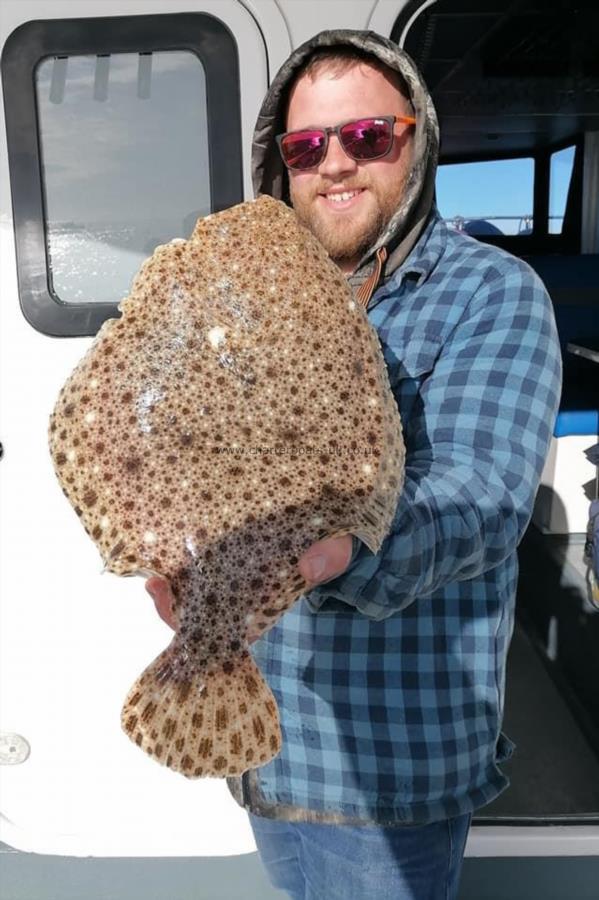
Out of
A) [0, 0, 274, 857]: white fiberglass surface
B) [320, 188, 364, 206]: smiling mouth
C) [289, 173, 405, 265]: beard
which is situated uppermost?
[320, 188, 364, 206]: smiling mouth

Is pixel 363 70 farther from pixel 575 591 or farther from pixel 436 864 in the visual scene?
pixel 575 591

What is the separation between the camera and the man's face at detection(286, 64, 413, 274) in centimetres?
171

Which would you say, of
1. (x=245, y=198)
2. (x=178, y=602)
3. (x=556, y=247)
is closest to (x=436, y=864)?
(x=178, y=602)

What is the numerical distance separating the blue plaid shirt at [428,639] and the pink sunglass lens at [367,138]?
223 millimetres

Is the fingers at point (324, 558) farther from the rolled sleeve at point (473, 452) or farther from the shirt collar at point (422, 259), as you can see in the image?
the shirt collar at point (422, 259)

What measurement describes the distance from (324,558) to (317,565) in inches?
0.6

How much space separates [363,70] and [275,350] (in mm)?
947

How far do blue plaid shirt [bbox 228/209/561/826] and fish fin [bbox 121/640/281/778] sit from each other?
0.30 metres

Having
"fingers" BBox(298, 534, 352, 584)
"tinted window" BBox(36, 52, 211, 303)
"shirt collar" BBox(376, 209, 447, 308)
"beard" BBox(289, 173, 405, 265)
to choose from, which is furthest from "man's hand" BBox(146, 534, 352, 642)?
"tinted window" BBox(36, 52, 211, 303)

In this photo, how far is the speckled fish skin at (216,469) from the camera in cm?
104

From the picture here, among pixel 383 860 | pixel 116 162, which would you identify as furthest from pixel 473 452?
pixel 116 162

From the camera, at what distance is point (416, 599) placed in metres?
1.43

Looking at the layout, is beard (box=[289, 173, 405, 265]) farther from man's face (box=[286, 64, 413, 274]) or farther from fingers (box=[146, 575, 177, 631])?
fingers (box=[146, 575, 177, 631])

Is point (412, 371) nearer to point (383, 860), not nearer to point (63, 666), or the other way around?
point (383, 860)
